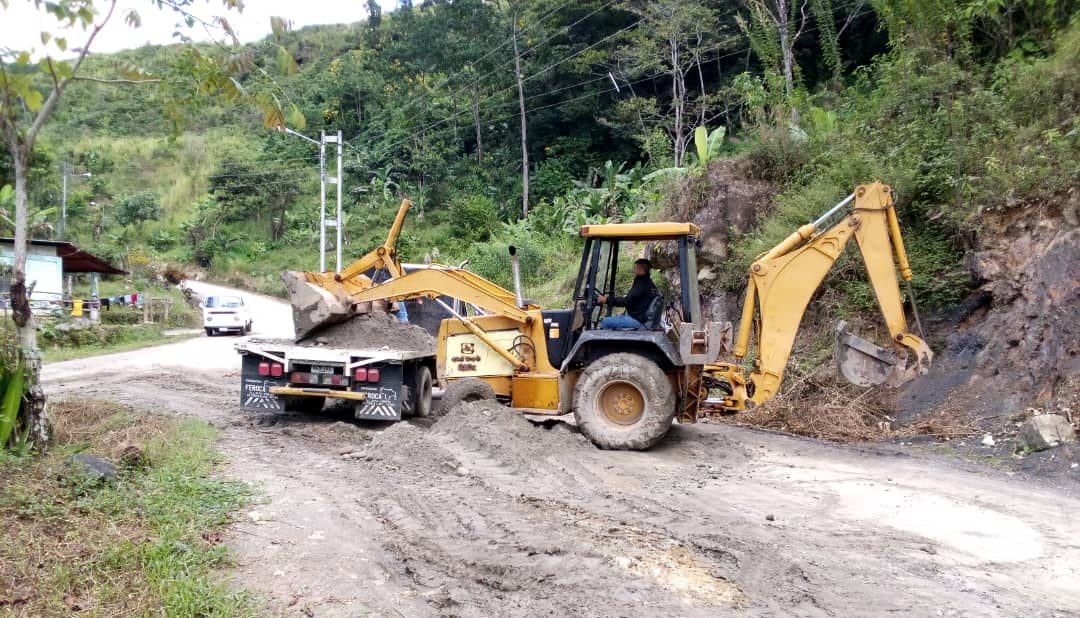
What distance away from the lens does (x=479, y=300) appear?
420 inches

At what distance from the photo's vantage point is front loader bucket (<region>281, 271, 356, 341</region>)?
10.8 meters

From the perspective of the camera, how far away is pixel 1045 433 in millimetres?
8648

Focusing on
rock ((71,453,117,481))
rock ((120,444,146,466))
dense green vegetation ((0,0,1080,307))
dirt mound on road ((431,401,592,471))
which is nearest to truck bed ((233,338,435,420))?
dirt mound on road ((431,401,592,471))

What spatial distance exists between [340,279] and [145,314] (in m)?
22.3

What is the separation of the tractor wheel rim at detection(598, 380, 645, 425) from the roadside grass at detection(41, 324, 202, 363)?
15.0 metres

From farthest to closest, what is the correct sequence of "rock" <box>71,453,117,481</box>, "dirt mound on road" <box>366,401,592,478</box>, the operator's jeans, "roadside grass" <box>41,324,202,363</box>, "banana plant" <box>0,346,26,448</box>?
"roadside grass" <box>41,324,202,363</box>
the operator's jeans
"dirt mound on road" <box>366,401,592,478</box>
"banana plant" <box>0,346,26,448</box>
"rock" <box>71,453,117,481</box>

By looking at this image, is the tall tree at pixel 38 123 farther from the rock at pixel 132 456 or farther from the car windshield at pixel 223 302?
the car windshield at pixel 223 302

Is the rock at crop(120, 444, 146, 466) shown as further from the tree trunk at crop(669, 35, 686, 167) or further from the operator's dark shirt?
the tree trunk at crop(669, 35, 686, 167)

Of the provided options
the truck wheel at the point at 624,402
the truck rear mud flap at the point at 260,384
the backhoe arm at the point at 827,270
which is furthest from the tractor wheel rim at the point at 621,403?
the truck rear mud flap at the point at 260,384

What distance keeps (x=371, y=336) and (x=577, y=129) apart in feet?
109

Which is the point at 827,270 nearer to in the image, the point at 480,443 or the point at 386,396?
the point at 480,443

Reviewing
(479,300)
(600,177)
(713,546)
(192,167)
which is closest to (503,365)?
(479,300)

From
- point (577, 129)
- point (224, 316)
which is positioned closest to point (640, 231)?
point (224, 316)

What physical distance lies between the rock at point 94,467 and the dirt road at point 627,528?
1179mm
